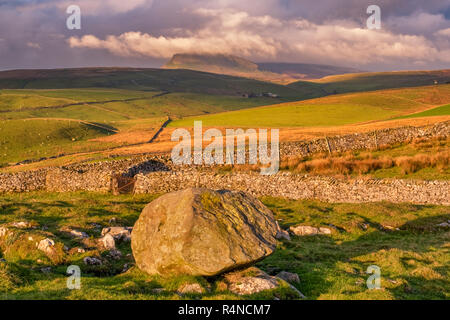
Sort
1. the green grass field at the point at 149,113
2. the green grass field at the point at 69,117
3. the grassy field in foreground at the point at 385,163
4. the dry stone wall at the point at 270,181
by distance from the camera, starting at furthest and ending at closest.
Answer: the green grass field at the point at 149,113
the green grass field at the point at 69,117
the grassy field in foreground at the point at 385,163
the dry stone wall at the point at 270,181

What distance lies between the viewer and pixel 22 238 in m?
15.9

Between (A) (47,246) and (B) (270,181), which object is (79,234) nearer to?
(A) (47,246)

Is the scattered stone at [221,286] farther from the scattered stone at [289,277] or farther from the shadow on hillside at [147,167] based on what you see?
the shadow on hillside at [147,167]

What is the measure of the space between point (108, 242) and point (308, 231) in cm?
1033

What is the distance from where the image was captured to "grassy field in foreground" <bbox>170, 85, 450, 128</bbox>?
8344 cm

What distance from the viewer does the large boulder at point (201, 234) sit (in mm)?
11422

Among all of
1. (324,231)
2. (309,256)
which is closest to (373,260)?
(309,256)

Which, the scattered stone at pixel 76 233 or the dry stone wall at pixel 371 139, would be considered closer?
the scattered stone at pixel 76 233

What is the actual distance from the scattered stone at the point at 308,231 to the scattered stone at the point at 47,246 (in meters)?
11.9

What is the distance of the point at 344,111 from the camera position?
309 ft

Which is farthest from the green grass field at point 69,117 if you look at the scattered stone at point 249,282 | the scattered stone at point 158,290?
the scattered stone at point 249,282

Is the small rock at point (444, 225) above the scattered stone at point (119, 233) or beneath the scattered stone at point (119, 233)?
beneath
